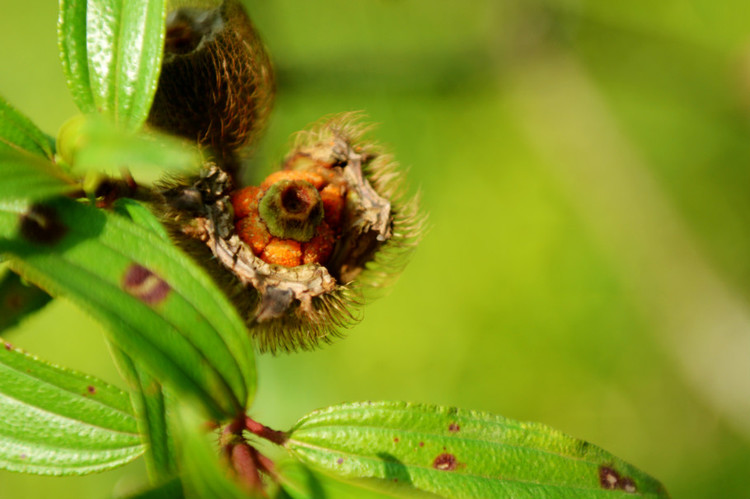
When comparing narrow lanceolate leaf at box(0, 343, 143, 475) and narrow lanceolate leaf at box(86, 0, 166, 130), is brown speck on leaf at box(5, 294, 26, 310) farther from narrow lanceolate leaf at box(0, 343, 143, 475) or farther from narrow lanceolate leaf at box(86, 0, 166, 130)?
narrow lanceolate leaf at box(86, 0, 166, 130)

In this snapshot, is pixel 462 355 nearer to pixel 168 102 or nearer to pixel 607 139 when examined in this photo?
pixel 607 139

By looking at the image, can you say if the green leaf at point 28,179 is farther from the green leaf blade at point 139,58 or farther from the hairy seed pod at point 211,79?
the hairy seed pod at point 211,79

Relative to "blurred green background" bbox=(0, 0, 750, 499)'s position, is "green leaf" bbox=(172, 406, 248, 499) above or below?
below

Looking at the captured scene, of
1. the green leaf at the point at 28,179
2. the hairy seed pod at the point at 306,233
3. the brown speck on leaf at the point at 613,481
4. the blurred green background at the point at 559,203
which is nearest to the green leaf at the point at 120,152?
the green leaf at the point at 28,179

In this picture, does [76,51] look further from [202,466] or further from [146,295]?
[202,466]

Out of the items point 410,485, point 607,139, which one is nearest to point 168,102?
point 410,485

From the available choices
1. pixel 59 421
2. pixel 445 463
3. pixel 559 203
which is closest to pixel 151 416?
pixel 59 421

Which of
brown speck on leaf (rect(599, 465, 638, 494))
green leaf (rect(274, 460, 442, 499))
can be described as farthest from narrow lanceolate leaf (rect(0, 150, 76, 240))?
brown speck on leaf (rect(599, 465, 638, 494))

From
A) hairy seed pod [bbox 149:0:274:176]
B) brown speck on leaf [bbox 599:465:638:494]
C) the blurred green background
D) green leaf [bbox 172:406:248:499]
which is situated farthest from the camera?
the blurred green background
